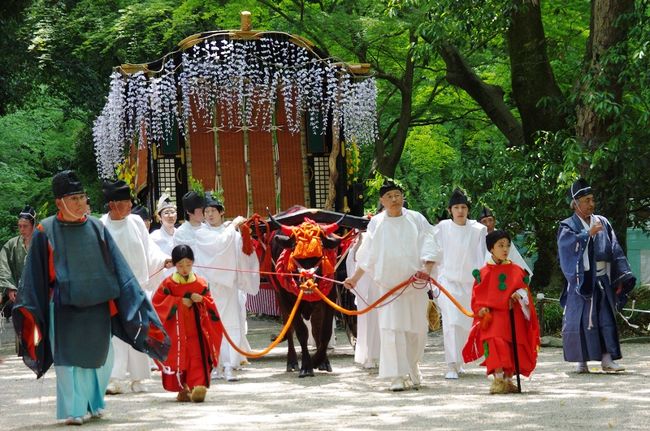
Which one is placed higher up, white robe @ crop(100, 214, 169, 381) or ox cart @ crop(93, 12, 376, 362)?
ox cart @ crop(93, 12, 376, 362)

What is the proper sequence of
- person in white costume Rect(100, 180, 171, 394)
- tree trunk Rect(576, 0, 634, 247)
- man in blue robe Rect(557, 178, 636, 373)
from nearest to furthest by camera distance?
person in white costume Rect(100, 180, 171, 394), man in blue robe Rect(557, 178, 636, 373), tree trunk Rect(576, 0, 634, 247)

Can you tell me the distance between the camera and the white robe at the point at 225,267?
50.0 feet

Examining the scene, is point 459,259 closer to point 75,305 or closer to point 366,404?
point 366,404

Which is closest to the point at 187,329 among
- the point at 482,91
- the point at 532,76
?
the point at 532,76

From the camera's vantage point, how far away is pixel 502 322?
1212 cm

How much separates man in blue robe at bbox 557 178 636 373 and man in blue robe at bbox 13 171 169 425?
4.98 m

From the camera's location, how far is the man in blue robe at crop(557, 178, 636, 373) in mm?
13742

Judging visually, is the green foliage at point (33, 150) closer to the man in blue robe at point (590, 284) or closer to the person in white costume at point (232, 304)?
the person in white costume at point (232, 304)

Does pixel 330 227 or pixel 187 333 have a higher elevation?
pixel 330 227

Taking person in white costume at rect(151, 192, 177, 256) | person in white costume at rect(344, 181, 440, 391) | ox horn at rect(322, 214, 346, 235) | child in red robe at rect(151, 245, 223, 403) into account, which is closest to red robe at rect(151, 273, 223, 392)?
child in red robe at rect(151, 245, 223, 403)

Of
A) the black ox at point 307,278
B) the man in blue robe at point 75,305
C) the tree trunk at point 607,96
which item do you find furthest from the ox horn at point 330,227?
the man in blue robe at point 75,305

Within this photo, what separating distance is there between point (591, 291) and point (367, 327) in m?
2.80

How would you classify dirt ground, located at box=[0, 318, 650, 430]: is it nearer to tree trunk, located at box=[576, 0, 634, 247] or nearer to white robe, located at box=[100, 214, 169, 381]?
white robe, located at box=[100, 214, 169, 381]

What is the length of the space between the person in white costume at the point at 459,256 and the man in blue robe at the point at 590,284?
1.03 meters
